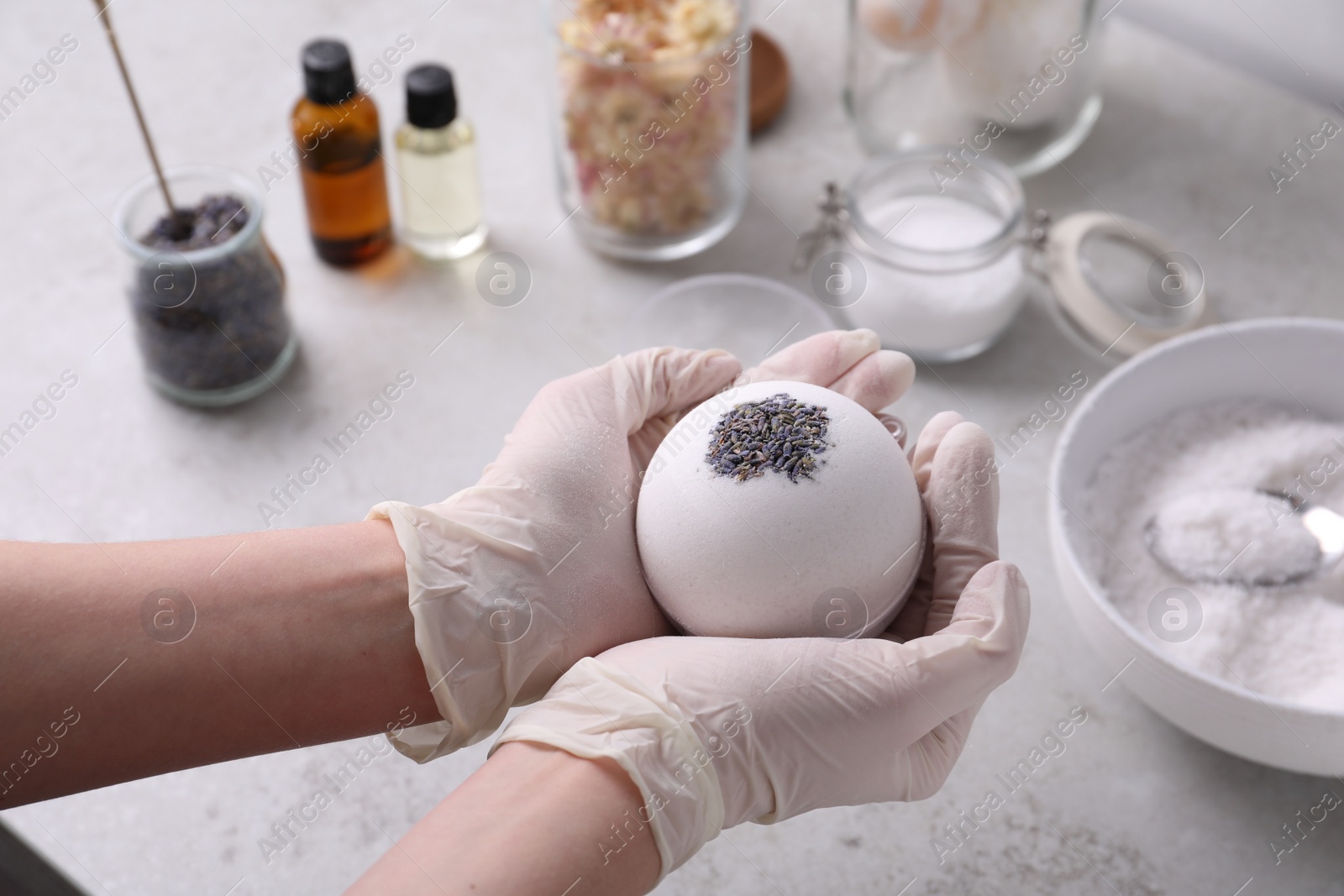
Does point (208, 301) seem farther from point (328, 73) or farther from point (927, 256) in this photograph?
point (927, 256)

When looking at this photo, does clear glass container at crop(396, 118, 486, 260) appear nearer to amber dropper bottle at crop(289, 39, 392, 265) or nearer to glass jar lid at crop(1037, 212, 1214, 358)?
amber dropper bottle at crop(289, 39, 392, 265)

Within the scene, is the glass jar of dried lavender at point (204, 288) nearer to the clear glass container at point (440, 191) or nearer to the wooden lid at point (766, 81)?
the clear glass container at point (440, 191)

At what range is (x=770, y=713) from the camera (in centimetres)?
89

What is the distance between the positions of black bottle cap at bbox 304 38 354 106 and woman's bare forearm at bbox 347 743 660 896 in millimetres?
885

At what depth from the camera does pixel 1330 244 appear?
5.18 feet

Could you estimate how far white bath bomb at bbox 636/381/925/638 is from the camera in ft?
3.01

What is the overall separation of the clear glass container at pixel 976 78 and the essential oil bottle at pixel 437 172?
604 mm

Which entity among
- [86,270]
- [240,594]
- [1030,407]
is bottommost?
[1030,407]

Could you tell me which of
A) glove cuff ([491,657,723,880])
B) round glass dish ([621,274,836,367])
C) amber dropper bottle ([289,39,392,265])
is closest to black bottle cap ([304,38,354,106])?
amber dropper bottle ([289,39,392,265])

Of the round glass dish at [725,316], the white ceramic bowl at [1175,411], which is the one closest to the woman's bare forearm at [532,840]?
the white ceramic bowl at [1175,411]

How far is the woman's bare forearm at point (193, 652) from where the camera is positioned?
2.97 ft

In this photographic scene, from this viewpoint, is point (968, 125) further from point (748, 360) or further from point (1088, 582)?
point (1088, 582)

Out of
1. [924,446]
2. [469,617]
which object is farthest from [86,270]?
[924,446]

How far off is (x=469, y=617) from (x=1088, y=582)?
22.2 inches
